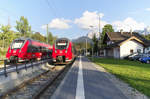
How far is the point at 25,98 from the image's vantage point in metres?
5.69

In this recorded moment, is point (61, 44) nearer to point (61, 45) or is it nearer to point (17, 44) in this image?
point (61, 45)

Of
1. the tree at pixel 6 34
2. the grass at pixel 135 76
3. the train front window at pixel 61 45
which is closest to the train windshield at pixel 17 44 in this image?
the train front window at pixel 61 45

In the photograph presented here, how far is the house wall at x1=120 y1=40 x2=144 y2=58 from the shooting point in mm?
31748

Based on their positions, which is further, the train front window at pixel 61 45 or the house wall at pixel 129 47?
the house wall at pixel 129 47

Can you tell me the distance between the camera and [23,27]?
53406mm

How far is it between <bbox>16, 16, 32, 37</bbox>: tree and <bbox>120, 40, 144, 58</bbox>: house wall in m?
35.8

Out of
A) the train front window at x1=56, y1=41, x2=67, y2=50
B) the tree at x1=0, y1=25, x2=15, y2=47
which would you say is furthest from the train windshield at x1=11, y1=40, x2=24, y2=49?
the tree at x1=0, y1=25, x2=15, y2=47

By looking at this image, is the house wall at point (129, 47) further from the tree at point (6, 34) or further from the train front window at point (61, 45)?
the tree at point (6, 34)

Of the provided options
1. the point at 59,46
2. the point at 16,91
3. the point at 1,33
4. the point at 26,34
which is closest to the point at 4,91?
the point at 16,91

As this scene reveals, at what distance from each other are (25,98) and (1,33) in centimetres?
3462

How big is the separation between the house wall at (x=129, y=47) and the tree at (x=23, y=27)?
35840 mm

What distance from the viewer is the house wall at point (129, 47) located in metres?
31.7

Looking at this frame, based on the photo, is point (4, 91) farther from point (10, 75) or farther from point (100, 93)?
point (100, 93)

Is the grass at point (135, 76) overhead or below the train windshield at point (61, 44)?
below
